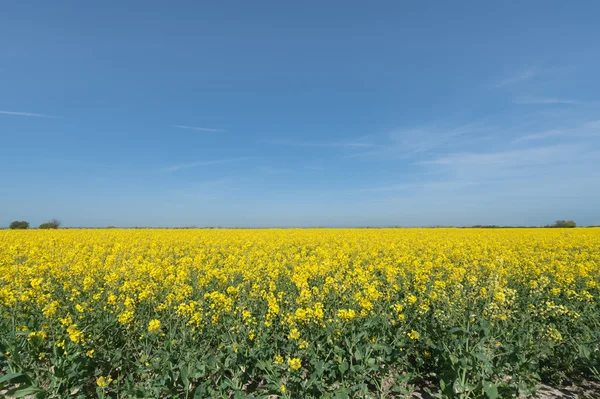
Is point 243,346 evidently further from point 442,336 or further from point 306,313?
point 442,336

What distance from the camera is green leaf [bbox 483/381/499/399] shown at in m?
3.20

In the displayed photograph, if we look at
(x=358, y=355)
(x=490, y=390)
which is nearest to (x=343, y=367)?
(x=358, y=355)

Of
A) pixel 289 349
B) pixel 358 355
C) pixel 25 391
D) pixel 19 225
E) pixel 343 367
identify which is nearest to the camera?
pixel 25 391

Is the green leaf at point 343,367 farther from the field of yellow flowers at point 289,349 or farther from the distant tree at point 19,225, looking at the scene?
the distant tree at point 19,225

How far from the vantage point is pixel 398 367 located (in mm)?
4289

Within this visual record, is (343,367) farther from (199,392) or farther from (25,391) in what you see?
(25,391)

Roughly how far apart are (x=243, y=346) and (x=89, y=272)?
584 centimetres

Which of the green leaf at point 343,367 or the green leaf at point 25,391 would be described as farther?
the green leaf at point 343,367

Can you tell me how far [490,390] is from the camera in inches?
129

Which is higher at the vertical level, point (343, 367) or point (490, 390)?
point (343, 367)

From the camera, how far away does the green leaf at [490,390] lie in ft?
10.5

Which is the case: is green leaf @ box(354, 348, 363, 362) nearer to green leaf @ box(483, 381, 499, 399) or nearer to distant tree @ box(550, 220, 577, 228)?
green leaf @ box(483, 381, 499, 399)

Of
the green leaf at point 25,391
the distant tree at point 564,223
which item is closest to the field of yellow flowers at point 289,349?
the green leaf at point 25,391

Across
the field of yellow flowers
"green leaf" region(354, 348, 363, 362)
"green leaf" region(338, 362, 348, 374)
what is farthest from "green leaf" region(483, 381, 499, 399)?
"green leaf" region(338, 362, 348, 374)
